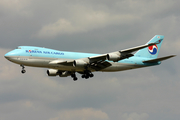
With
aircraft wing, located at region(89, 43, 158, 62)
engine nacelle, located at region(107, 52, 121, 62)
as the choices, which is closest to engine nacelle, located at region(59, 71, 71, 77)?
aircraft wing, located at region(89, 43, 158, 62)

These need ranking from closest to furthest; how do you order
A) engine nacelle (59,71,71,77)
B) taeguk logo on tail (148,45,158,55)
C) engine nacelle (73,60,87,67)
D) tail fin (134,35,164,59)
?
engine nacelle (73,60,87,67), engine nacelle (59,71,71,77), tail fin (134,35,164,59), taeguk logo on tail (148,45,158,55)

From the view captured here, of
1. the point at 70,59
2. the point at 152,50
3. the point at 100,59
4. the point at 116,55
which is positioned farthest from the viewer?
the point at 152,50

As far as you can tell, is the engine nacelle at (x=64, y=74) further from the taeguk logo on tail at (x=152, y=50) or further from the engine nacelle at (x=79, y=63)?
the taeguk logo on tail at (x=152, y=50)

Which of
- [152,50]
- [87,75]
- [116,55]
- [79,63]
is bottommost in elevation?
[87,75]

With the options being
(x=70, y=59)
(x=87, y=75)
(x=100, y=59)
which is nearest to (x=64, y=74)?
(x=87, y=75)

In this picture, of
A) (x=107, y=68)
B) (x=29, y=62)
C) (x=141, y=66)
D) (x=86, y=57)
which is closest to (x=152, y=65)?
(x=141, y=66)

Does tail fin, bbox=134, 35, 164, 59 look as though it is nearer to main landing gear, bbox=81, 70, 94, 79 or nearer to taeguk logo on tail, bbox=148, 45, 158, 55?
taeguk logo on tail, bbox=148, 45, 158, 55

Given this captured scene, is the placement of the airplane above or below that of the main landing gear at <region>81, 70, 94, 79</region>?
above

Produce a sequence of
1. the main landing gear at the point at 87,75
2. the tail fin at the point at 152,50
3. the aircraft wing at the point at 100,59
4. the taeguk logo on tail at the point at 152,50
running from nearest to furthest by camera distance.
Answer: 1. the aircraft wing at the point at 100,59
2. the main landing gear at the point at 87,75
3. the tail fin at the point at 152,50
4. the taeguk logo on tail at the point at 152,50

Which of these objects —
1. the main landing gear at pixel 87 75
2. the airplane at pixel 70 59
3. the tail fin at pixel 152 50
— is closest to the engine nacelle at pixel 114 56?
the airplane at pixel 70 59

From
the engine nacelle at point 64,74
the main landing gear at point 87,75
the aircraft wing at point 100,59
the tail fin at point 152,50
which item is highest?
the tail fin at point 152,50

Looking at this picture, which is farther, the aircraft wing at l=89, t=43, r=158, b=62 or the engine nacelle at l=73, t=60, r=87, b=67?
the engine nacelle at l=73, t=60, r=87, b=67

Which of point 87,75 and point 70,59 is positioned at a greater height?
point 70,59

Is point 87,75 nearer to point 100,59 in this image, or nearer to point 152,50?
point 100,59
